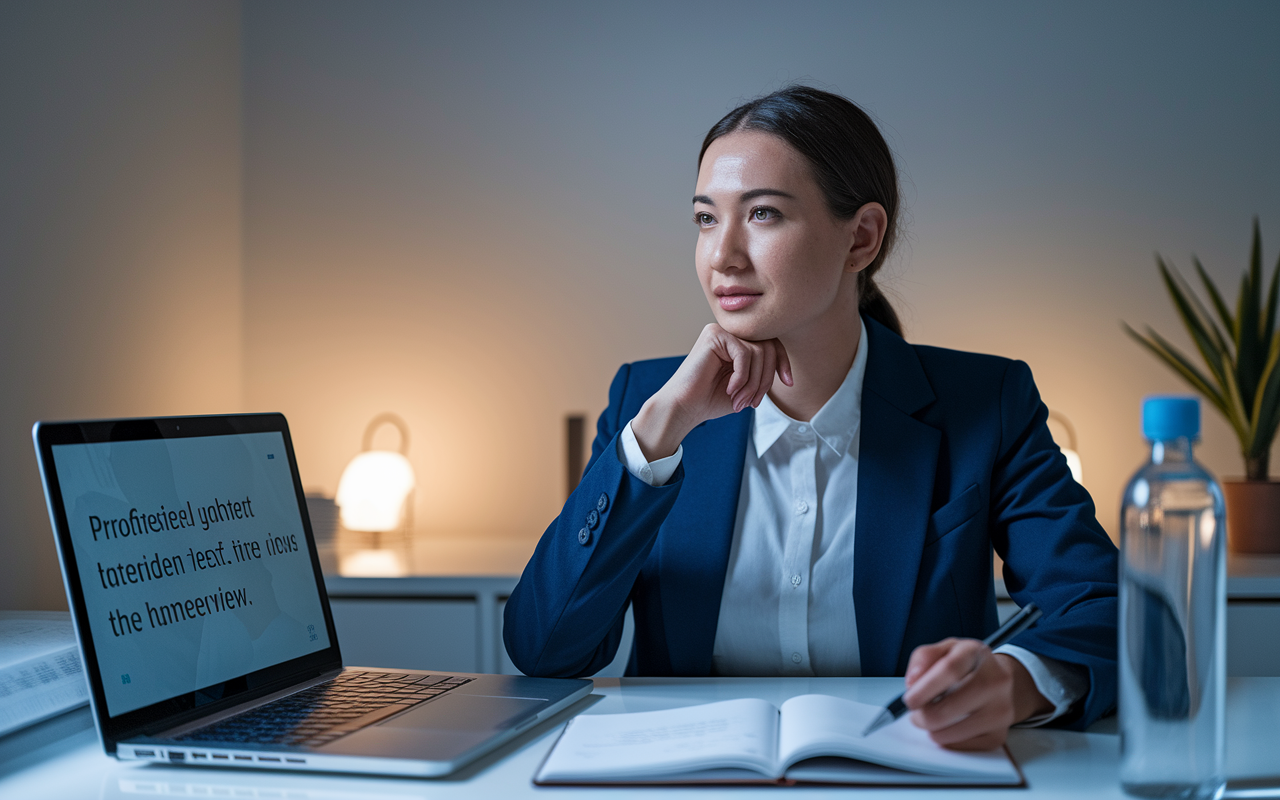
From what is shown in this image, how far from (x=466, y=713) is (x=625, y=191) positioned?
7.00ft

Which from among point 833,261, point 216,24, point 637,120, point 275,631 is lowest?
point 275,631

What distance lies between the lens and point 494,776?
717 millimetres

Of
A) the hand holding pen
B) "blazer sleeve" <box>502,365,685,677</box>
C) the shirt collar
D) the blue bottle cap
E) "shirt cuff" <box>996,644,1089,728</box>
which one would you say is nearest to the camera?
the blue bottle cap

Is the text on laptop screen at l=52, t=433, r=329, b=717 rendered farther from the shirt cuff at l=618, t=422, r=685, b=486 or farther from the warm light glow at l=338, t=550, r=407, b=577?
the warm light glow at l=338, t=550, r=407, b=577

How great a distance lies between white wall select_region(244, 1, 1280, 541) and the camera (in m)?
2.62

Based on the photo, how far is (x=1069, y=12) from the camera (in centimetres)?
263

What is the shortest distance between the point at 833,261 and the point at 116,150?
1756mm

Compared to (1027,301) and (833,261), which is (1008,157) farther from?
(833,261)

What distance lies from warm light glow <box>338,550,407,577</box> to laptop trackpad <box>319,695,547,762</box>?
1.25m

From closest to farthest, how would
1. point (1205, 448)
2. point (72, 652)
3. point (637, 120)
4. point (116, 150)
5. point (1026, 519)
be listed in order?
point (72, 652) → point (1026, 519) → point (116, 150) → point (1205, 448) → point (637, 120)

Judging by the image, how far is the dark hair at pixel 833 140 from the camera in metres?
1.21

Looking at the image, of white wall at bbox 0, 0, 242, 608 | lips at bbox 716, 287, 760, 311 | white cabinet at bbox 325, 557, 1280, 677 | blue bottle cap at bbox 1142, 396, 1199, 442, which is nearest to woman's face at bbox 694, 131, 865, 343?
lips at bbox 716, 287, 760, 311

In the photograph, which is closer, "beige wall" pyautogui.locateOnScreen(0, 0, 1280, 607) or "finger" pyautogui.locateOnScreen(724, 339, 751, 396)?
"finger" pyautogui.locateOnScreen(724, 339, 751, 396)

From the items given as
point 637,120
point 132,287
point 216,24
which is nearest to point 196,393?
point 132,287
